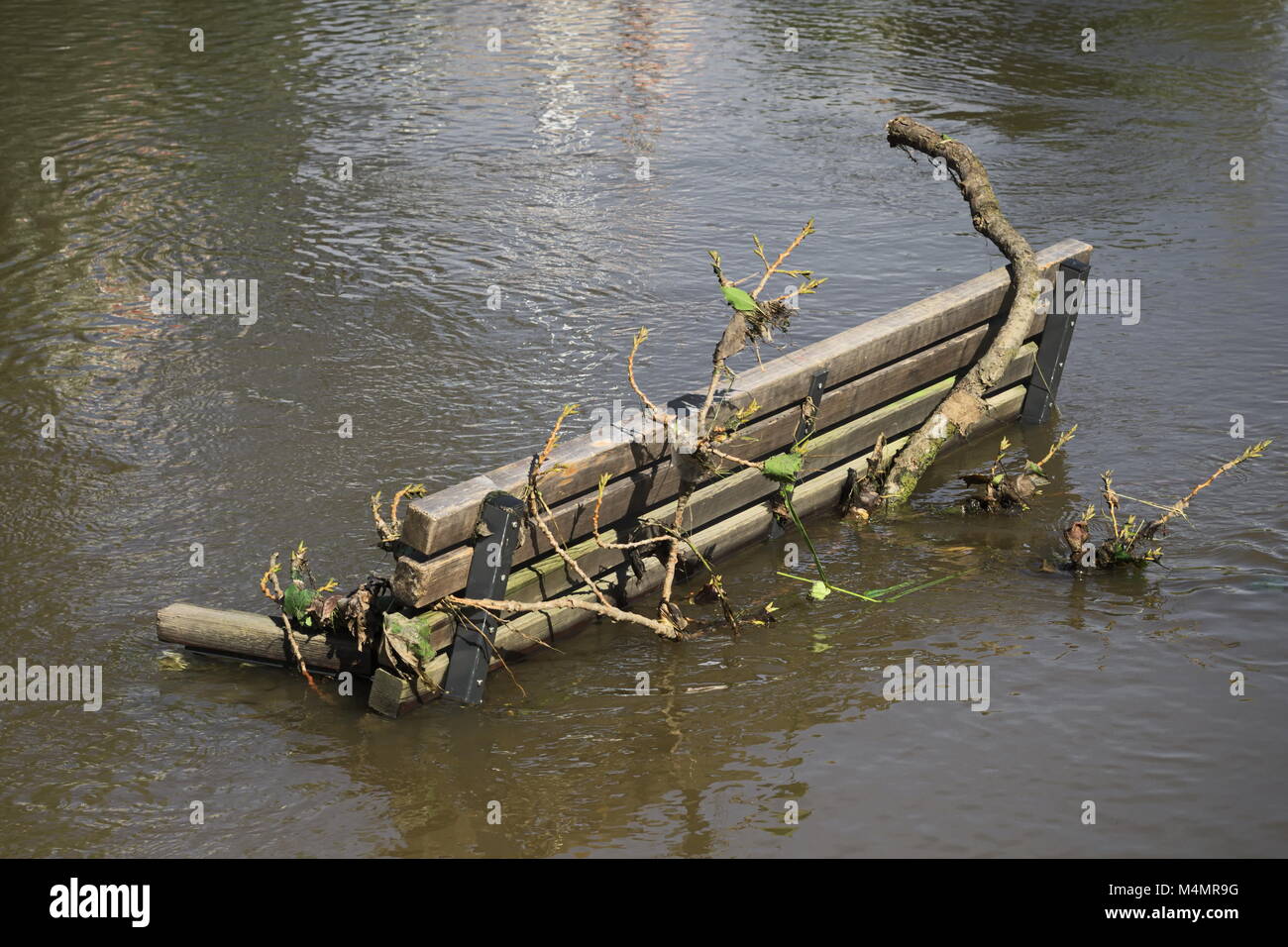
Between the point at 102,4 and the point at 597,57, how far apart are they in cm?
826

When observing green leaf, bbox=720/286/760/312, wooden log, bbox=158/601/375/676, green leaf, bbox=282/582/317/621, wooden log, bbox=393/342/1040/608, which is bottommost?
wooden log, bbox=158/601/375/676

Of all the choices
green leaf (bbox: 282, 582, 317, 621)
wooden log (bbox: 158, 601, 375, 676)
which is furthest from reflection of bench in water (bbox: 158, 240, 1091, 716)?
green leaf (bbox: 282, 582, 317, 621)

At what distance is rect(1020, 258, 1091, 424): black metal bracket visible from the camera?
27.3 feet

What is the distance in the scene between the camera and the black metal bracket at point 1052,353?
831 centimetres

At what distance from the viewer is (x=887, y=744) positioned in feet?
17.8

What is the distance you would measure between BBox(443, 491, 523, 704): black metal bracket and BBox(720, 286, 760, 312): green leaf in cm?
155

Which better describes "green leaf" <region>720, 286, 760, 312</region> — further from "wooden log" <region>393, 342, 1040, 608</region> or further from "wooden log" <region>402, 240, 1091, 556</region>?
"wooden log" <region>393, 342, 1040, 608</region>

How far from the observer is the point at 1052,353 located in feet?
27.5

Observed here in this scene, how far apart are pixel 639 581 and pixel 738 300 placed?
1.46m

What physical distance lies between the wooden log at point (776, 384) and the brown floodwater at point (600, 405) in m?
0.87

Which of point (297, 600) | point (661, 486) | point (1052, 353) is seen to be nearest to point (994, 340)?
point (1052, 353)

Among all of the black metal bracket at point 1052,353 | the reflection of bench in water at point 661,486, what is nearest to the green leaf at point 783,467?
the reflection of bench in water at point 661,486
